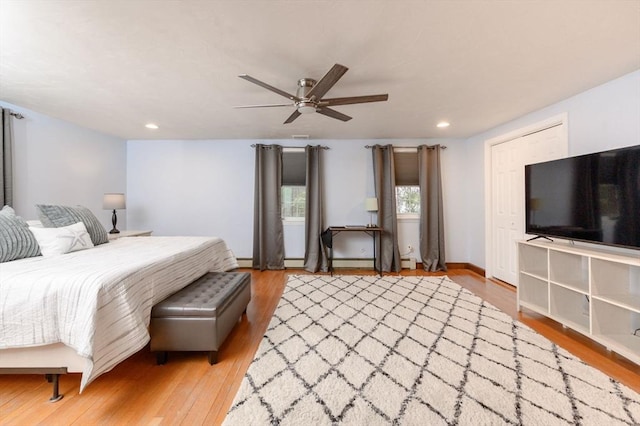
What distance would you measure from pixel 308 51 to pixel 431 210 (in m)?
3.52

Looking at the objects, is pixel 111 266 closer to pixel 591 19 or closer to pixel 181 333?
pixel 181 333

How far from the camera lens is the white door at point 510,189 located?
10.0ft

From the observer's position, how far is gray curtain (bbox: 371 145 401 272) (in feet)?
14.3

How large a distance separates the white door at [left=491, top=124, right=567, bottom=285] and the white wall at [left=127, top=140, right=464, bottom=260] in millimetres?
1278

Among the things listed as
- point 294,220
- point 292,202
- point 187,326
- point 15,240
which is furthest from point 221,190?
point 187,326

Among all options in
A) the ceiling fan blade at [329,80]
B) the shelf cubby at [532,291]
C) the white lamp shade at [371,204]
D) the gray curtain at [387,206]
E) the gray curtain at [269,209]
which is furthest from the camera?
the gray curtain at [269,209]

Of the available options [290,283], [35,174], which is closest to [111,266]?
[290,283]

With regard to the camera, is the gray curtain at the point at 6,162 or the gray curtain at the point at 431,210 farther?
the gray curtain at the point at 431,210

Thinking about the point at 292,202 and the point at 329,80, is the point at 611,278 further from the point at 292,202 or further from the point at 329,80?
the point at 292,202

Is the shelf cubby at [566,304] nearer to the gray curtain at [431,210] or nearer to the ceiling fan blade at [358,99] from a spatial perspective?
the gray curtain at [431,210]

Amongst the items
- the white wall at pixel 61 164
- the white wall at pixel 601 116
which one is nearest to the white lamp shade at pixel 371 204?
the white wall at pixel 601 116

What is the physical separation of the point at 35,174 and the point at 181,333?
3312 millimetres

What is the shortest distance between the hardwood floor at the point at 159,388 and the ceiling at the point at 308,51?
2.35 m

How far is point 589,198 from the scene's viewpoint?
2.15m
